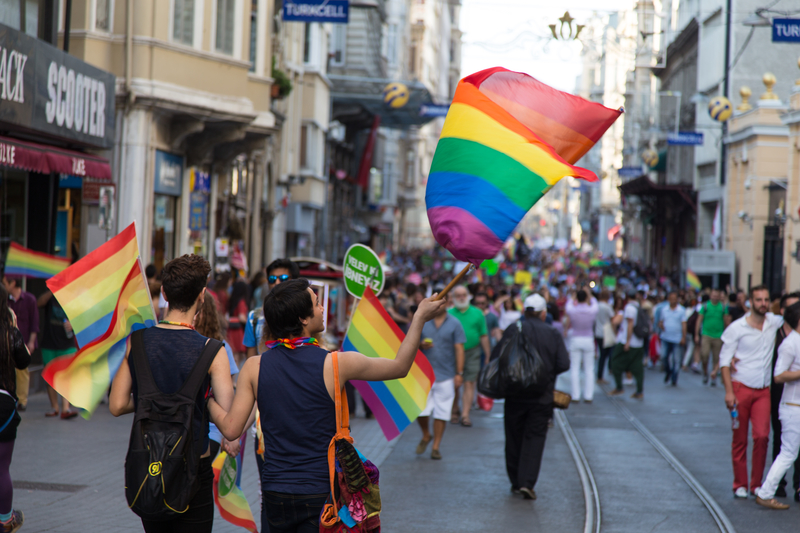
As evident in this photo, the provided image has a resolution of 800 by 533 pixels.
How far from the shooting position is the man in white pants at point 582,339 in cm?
1520

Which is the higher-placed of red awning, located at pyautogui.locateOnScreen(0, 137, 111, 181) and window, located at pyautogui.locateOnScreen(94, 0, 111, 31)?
window, located at pyautogui.locateOnScreen(94, 0, 111, 31)

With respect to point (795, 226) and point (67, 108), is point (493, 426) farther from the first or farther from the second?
point (795, 226)

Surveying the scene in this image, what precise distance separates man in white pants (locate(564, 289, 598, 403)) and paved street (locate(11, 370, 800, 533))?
2291 mm

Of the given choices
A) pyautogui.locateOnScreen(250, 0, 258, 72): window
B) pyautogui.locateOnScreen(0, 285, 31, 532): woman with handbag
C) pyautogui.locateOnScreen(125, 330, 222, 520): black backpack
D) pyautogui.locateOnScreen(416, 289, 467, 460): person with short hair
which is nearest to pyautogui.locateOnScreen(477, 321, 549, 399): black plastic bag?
pyautogui.locateOnScreen(416, 289, 467, 460): person with short hair

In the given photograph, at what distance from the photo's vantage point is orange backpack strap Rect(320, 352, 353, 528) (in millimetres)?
3855

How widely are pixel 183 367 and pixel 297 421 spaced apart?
1.70ft

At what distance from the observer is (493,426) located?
12.8 meters

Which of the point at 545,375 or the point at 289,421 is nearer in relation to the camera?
the point at 289,421

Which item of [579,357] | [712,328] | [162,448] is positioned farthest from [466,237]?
[712,328]

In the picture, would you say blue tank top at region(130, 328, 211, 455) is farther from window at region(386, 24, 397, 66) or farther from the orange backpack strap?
window at region(386, 24, 397, 66)

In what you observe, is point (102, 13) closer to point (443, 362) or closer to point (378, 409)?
point (443, 362)

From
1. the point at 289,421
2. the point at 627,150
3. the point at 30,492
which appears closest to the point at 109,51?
the point at 30,492

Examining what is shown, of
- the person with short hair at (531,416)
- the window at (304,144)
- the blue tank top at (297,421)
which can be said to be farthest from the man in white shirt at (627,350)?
the window at (304,144)

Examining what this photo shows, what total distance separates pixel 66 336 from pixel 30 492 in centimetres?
457
